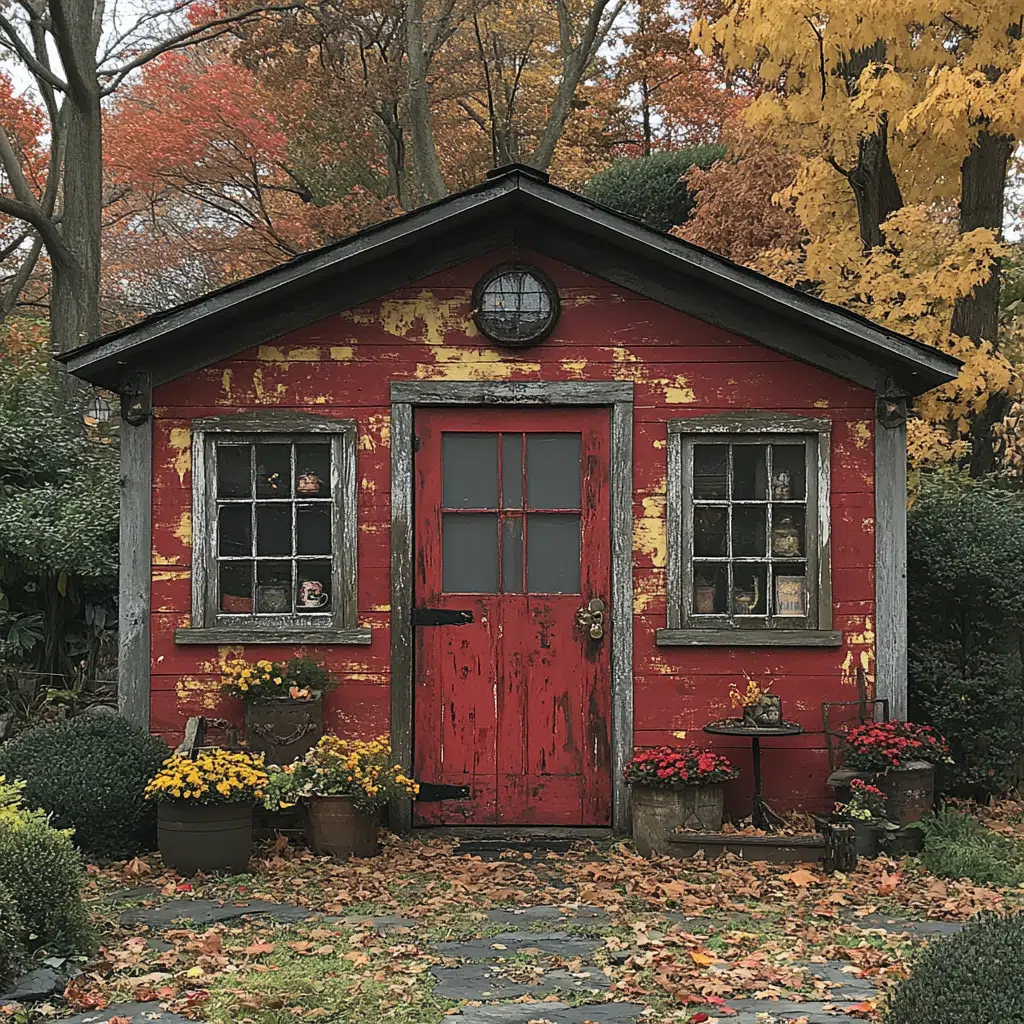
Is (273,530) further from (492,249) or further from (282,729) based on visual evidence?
(492,249)

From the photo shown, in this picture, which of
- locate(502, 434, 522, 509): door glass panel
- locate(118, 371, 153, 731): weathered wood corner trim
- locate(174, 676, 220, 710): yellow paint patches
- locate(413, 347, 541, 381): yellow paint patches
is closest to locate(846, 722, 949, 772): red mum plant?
locate(502, 434, 522, 509): door glass panel

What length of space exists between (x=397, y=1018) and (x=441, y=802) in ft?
11.6

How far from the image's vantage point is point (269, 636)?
8.55 meters

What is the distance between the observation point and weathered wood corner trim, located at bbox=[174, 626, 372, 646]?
8523 mm

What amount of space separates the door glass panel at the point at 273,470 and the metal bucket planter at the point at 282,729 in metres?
1.32

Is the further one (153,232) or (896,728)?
(153,232)

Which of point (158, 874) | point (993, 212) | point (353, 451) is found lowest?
point (158, 874)

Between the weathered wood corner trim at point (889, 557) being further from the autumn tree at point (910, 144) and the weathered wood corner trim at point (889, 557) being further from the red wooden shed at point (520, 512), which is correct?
the autumn tree at point (910, 144)

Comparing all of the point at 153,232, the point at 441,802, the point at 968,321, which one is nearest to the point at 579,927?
the point at 441,802

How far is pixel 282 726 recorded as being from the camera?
8281 mm

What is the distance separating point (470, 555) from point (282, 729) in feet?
5.11

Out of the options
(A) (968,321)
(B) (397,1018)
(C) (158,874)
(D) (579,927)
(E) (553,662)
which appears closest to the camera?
(B) (397,1018)

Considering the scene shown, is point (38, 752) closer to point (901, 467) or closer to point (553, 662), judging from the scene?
point (553, 662)

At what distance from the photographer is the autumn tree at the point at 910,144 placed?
34.7 feet
